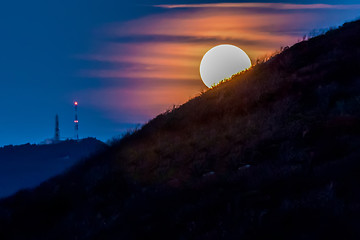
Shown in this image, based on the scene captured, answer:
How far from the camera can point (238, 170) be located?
46.6 feet

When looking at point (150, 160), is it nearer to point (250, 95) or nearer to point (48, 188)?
point (250, 95)

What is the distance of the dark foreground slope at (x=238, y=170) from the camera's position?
1046cm

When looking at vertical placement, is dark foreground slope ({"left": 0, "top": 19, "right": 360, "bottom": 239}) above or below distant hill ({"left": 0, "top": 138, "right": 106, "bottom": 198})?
below

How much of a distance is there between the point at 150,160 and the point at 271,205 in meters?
7.72

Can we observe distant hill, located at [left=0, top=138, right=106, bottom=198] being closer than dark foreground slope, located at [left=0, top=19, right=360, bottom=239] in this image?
No

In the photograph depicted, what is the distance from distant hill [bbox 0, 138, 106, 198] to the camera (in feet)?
525

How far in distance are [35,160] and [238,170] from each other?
541 ft

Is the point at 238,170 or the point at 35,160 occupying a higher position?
the point at 35,160

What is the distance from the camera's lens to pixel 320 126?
1516cm

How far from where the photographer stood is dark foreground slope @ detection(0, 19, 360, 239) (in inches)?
412

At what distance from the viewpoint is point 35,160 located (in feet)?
566

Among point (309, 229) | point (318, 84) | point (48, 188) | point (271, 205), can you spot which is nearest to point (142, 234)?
point (271, 205)

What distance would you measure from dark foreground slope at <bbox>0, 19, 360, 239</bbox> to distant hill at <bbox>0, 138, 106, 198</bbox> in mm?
137832

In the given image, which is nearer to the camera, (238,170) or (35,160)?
(238,170)
